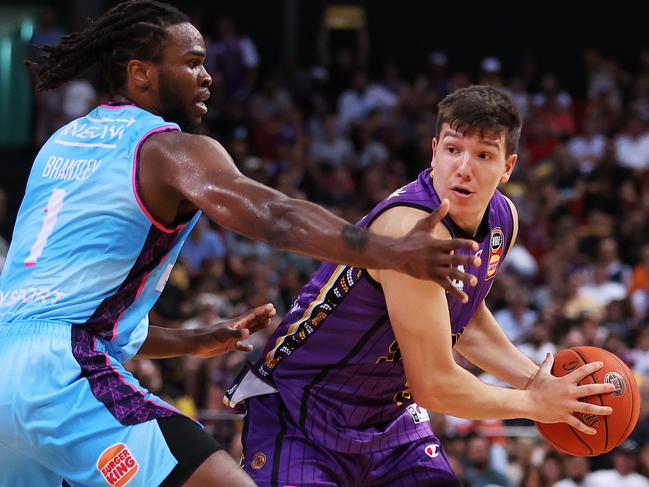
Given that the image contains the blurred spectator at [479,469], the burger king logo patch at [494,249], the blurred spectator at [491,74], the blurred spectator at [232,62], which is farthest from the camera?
the blurred spectator at [491,74]

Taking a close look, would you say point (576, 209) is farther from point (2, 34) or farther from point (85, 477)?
point (85, 477)

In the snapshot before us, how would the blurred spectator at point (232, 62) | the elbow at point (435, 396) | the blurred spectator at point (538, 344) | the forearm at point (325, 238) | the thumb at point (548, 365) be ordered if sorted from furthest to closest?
the blurred spectator at point (232, 62)
the blurred spectator at point (538, 344)
the thumb at point (548, 365)
the elbow at point (435, 396)
the forearm at point (325, 238)

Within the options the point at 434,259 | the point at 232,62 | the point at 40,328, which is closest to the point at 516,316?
the point at 232,62

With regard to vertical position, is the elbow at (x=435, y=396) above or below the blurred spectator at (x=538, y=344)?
above

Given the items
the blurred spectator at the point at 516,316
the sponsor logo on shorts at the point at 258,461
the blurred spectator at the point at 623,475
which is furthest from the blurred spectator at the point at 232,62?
the sponsor logo on shorts at the point at 258,461

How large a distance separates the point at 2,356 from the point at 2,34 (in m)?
14.5

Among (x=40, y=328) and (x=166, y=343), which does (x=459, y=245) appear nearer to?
(x=40, y=328)

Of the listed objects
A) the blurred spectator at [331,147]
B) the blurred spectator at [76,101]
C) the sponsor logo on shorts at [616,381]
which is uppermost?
the sponsor logo on shorts at [616,381]

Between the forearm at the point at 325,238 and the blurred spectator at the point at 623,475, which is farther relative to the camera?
the blurred spectator at the point at 623,475

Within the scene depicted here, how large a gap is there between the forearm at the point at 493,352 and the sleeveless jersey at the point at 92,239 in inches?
64.3

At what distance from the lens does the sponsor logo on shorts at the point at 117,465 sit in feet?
11.9

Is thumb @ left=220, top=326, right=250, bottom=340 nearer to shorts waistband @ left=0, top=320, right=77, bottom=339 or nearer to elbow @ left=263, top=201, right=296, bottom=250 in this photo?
shorts waistband @ left=0, top=320, right=77, bottom=339

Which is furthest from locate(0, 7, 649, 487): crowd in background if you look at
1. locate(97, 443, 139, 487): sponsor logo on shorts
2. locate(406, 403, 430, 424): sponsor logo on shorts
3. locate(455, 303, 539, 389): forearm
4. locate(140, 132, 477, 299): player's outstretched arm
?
locate(140, 132, 477, 299): player's outstretched arm

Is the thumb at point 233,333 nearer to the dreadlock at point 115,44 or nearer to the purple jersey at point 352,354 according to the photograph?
the purple jersey at point 352,354
